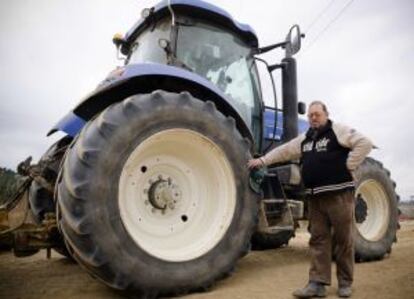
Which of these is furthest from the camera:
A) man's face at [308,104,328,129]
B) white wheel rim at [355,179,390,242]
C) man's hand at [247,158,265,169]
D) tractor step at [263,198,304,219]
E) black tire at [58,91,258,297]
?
white wheel rim at [355,179,390,242]

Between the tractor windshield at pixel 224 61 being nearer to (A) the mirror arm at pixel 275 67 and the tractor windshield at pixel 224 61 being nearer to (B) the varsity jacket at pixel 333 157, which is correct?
(A) the mirror arm at pixel 275 67

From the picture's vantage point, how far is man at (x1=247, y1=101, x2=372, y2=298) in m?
3.22

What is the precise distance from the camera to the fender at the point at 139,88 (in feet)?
10.9

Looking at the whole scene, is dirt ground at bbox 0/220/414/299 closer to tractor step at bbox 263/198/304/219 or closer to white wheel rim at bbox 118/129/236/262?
white wheel rim at bbox 118/129/236/262

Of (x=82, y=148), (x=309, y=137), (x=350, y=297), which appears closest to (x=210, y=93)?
(x=309, y=137)

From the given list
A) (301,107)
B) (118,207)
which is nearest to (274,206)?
(301,107)

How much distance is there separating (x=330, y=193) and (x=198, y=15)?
7.58 feet

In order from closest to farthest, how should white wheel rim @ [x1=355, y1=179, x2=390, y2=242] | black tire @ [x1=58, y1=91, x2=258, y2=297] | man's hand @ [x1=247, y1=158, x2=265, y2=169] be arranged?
black tire @ [x1=58, y1=91, x2=258, y2=297], man's hand @ [x1=247, y1=158, x2=265, y2=169], white wheel rim @ [x1=355, y1=179, x2=390, y2=242]

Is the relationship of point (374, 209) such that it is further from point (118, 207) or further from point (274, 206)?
point (118, 207)

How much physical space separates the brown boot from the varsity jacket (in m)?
0.68

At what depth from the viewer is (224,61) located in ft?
15.3

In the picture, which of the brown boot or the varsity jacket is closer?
the brown boot

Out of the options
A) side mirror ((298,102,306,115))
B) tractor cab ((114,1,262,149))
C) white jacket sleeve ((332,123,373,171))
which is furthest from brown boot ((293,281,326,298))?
side mirror ((298,102,306,115))

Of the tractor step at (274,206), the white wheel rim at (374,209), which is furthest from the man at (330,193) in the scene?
the white wheel rim at (374,209)
